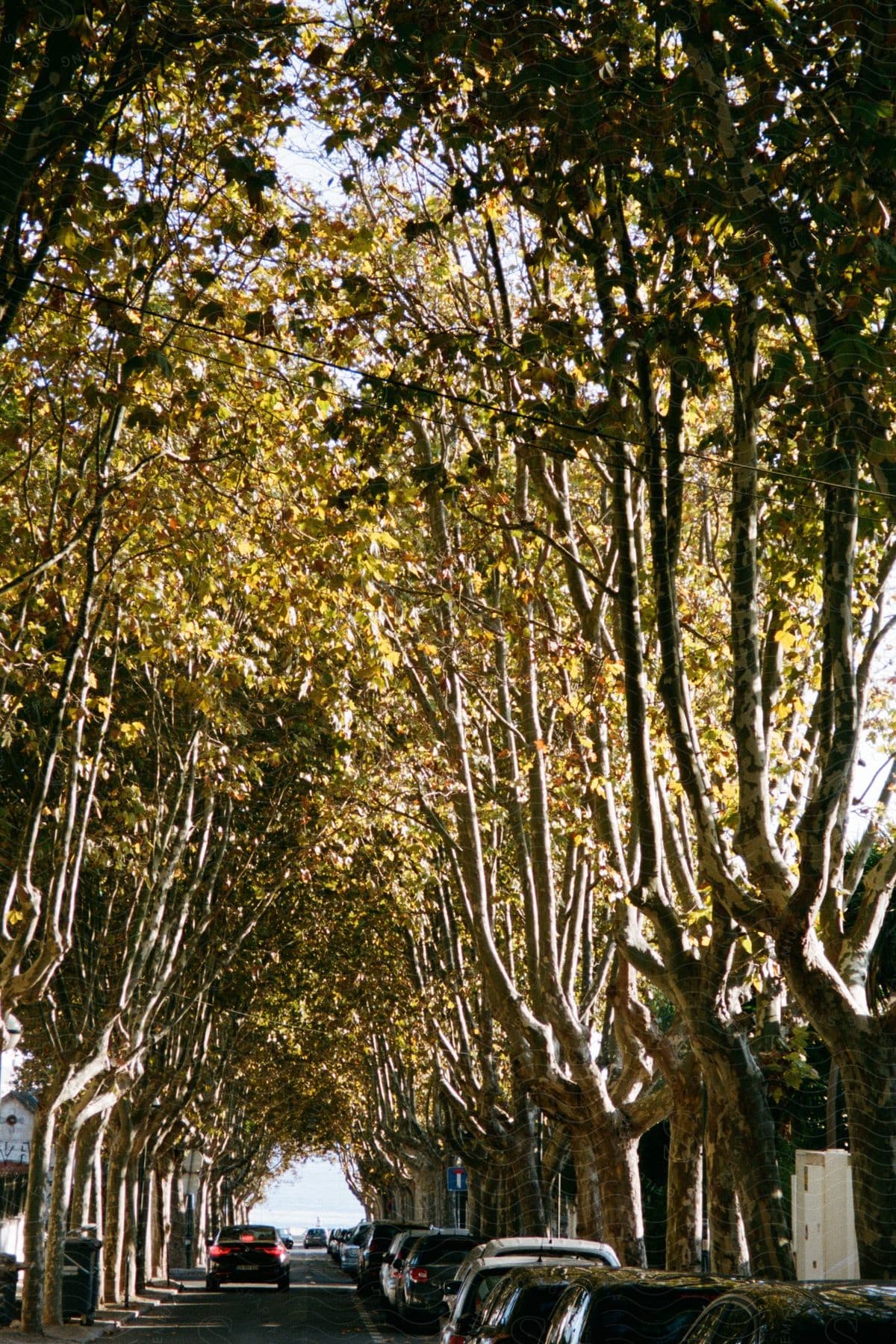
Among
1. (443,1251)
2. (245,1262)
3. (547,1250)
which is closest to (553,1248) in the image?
(547,1250)

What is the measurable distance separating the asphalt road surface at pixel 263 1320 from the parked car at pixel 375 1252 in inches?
22.1

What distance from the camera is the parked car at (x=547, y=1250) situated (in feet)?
35.9

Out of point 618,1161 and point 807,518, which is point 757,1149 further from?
point 618,1161

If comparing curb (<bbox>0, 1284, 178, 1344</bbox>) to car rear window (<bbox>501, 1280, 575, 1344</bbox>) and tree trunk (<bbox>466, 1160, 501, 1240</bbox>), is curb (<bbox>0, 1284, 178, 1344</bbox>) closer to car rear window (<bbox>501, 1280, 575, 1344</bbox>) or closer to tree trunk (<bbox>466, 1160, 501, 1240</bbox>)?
tree trunk (<bbox>466, 1160, 501, 1240</bbox>)

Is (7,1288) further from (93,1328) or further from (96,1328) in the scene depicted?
(96,1328)

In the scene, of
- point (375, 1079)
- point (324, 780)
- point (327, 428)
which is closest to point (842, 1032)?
point (327, 428)

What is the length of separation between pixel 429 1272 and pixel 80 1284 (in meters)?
5.32

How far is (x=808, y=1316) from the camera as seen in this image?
4.82 metres

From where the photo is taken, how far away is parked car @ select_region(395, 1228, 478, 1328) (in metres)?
22.6

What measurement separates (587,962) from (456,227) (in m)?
8.95

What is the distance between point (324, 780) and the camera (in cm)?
1953

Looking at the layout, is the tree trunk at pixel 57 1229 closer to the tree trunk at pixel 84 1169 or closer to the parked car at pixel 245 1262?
the tree trunk at pixel 84 1169

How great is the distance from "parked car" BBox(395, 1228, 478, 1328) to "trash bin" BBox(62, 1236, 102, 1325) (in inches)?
189

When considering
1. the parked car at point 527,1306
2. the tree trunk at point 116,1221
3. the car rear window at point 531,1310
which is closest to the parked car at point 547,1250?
the parked car at point 527,1306
